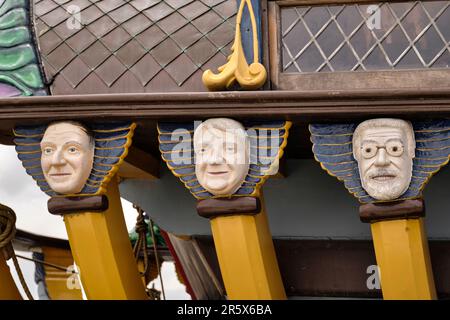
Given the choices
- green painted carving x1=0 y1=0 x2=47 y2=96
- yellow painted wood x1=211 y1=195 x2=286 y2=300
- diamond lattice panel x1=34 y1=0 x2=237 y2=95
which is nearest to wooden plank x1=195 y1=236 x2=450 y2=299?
yellow painted wood x1=211 y1=195 x2=286 y2=300

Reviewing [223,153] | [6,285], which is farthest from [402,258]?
[6,285]

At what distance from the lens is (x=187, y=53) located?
5340 millimetres

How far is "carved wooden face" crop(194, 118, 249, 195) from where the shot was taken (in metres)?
5.10

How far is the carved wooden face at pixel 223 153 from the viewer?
5.10m

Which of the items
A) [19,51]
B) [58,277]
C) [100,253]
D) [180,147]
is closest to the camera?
[180,147]

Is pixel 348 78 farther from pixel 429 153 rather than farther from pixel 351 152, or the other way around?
pixel 429 153

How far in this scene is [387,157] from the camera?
5000 mm

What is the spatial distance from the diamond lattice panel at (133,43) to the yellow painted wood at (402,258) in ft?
3.72

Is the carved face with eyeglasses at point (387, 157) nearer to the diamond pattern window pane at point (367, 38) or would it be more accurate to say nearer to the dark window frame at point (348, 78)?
the dark window frame at point (348, 78)

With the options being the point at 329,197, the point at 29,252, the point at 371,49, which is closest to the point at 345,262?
the point at 329,197

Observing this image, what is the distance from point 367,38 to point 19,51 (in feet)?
5.63

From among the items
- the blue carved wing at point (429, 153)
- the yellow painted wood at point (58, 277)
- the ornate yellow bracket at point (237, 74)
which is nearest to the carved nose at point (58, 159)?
the ornate yellow bracket at point (237, 74)

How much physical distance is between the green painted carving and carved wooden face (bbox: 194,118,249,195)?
886 millimetres

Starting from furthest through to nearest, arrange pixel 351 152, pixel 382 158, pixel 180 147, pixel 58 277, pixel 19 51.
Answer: pixel 58 277 < pixel 19 51 < pixel 180 147 < pixel 351 152 < pixel 382 158
